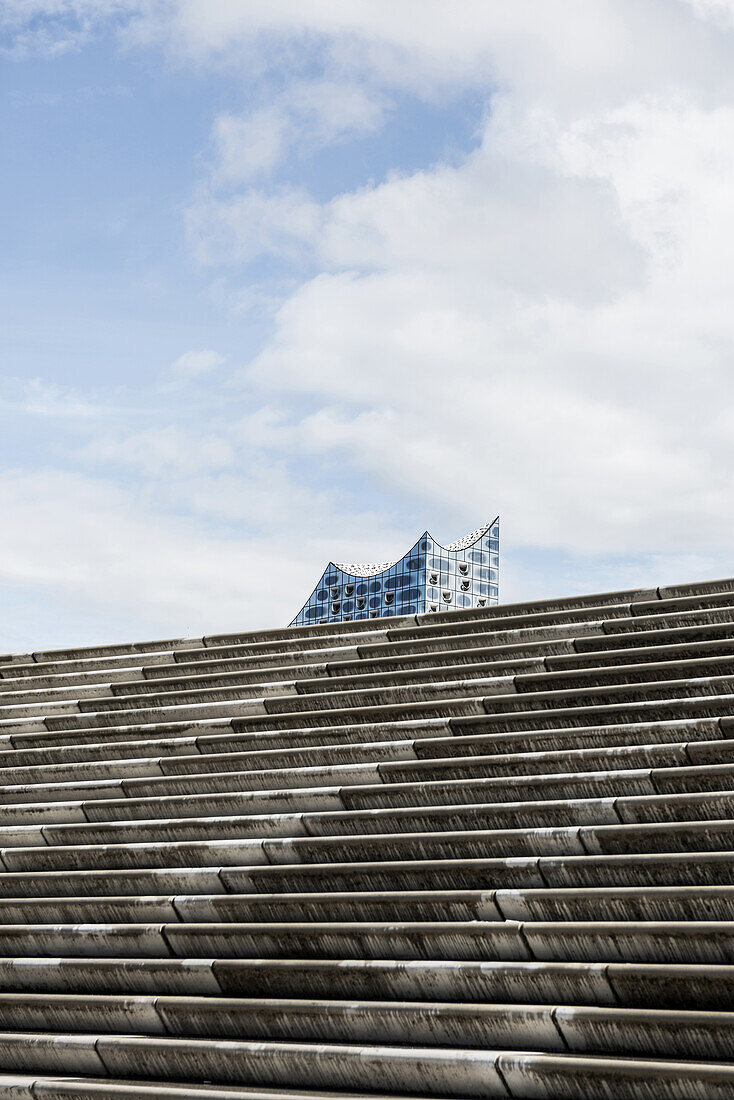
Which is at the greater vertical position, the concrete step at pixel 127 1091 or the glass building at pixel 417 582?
the glass building at pixel 417 582

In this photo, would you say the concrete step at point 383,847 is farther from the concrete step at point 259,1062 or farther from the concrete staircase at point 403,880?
the concrete step at point 259,1062

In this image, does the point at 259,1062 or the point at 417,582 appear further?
the point at 417,582

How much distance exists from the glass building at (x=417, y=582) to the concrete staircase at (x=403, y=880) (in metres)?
64.6

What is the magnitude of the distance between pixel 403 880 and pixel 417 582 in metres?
67.5

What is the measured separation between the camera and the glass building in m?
72.6

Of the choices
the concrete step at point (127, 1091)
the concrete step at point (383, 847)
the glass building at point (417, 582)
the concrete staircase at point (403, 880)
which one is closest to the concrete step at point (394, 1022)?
the concrete staircase at point (403, 880)

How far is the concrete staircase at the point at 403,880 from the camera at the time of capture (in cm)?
393

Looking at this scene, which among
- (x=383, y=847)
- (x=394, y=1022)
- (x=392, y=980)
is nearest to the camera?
(x=394, y=1022)

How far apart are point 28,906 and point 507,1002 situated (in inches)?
109

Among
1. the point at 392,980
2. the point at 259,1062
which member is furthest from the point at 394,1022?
the point at 259,1062

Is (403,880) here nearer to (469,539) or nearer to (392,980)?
(392,980)

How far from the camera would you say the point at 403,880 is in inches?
191

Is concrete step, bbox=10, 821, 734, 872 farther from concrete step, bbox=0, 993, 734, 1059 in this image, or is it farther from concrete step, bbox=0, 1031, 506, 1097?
concrete step, bbox=0, 1031, 506, 1097

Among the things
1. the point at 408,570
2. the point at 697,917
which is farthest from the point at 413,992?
the point at 408,570
